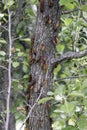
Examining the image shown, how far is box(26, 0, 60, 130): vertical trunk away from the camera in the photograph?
2201mm

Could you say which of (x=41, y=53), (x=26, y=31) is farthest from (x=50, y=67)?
(x=26, y=31)

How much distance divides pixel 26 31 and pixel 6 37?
502 mm

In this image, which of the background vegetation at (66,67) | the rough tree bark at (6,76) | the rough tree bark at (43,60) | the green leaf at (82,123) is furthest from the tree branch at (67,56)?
the rough tree bark at (6,76)

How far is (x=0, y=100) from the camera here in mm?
3078

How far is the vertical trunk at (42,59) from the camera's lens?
220cm

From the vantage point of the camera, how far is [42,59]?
87.0 inches

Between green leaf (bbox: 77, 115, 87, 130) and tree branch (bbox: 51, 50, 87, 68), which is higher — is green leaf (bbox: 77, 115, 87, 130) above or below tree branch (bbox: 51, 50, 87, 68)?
below

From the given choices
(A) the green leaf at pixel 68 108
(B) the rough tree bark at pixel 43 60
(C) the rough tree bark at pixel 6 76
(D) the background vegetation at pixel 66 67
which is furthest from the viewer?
(C) the rough tree bark at pixel 6 76

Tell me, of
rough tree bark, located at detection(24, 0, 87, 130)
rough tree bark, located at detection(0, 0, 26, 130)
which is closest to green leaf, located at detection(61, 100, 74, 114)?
rough tree bark, located at detection(24, 0, 87, 130)

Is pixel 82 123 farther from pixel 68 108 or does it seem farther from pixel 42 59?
pixel 42 59

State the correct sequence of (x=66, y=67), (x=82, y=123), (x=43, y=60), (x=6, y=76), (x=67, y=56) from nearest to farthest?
(x=82, y=123)
(x=67, y=56)
(x=43, y=60)
(x=66, y=67)
(x=6, y=76)

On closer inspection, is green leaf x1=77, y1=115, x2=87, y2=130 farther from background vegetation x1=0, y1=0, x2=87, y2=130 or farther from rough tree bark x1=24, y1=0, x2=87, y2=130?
rough tree bark x1=24, y1=0, x2=87, y2=130

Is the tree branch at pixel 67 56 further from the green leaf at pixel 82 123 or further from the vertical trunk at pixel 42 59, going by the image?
the green leaf at pixel 82 123

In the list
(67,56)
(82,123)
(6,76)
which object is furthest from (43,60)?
(6,76)
